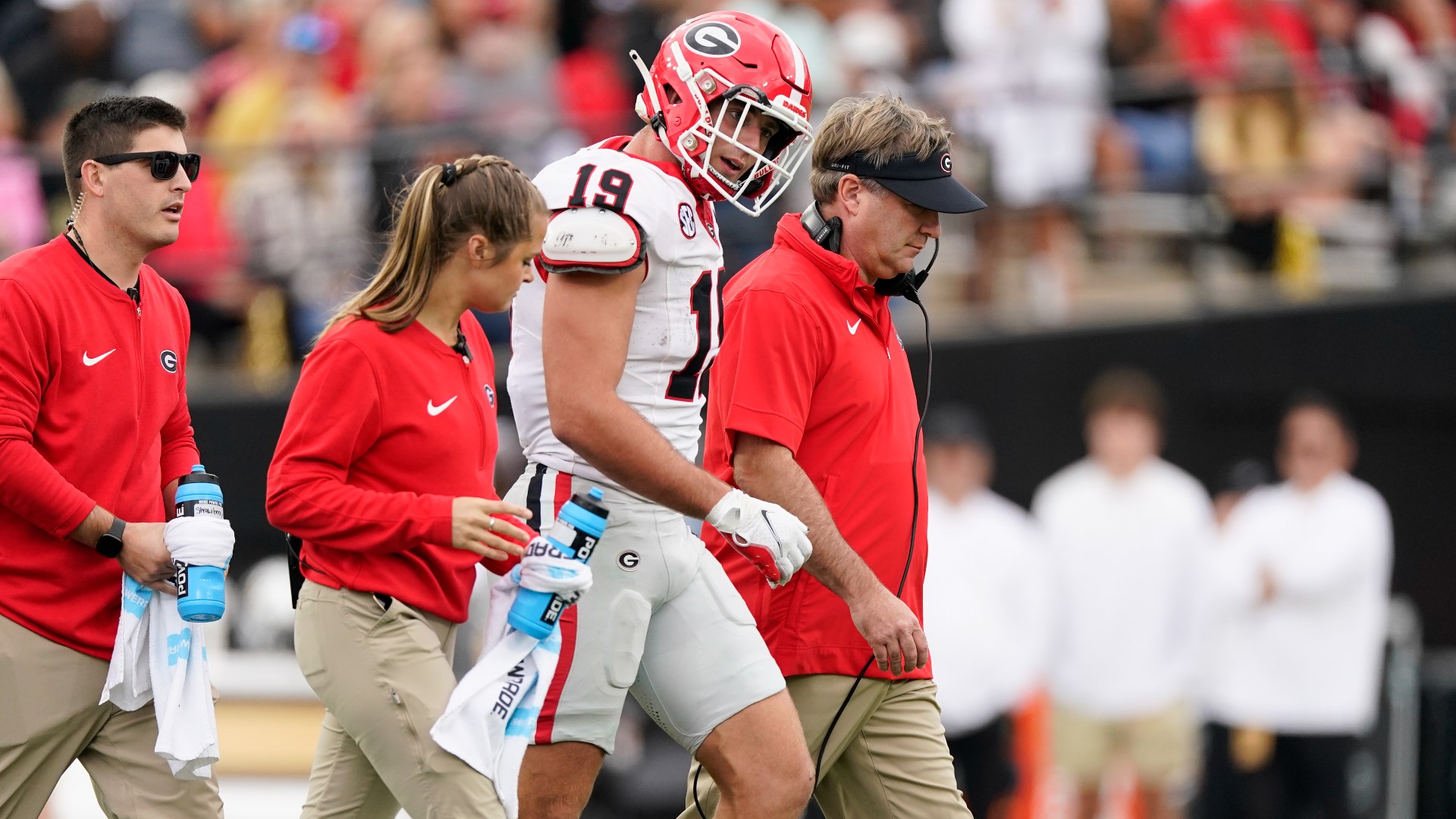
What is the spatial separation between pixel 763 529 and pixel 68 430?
5.48 feet

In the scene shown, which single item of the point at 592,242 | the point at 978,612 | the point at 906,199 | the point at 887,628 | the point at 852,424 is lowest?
the point at 978,612

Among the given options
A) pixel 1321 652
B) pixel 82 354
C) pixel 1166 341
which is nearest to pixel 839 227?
pixel 82 354

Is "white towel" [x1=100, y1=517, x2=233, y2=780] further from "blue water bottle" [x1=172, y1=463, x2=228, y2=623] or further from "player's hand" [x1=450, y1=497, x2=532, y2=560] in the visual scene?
"player's hand" [x1=450, y1=497, x2=532, y2=560]

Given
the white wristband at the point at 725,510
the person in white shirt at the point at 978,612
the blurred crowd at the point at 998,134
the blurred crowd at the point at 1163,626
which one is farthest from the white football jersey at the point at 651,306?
the blurred crowd at the point at 998,134

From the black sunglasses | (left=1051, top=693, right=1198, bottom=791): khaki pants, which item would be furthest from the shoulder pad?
(left=1051, top=693, right=1198, bottom=791): khaki pants

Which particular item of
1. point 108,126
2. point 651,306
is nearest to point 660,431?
point 651,306

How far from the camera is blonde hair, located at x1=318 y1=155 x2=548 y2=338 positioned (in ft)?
14.2

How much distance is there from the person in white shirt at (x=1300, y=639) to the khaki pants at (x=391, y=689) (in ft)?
20.9

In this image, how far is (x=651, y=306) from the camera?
4535 millimetres

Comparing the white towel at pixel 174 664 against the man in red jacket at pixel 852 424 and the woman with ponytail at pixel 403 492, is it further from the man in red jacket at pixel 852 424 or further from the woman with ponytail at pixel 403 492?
the man in red jacket at pixel 852 424

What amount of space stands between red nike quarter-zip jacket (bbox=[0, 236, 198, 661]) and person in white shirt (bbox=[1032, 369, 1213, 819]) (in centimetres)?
632

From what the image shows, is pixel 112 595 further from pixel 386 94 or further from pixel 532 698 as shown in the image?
pixel 386 94

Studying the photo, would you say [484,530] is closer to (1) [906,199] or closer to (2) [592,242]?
(2) [592,242]

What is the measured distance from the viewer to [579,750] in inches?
179
